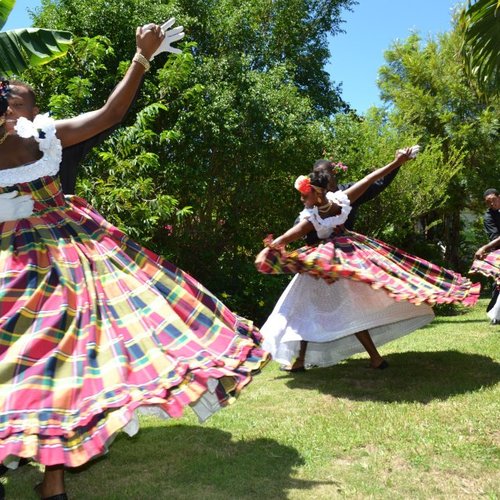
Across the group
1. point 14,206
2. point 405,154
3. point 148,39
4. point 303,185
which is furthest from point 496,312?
point 14,206

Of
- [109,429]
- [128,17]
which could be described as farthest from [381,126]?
[109,429]

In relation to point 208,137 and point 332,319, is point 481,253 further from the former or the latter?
point 208,137

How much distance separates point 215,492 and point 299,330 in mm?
2761

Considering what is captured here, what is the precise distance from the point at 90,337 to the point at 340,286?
3.50 metres

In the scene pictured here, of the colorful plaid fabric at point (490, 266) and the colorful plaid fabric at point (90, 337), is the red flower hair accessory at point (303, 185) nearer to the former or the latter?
the colorful plaid fabric at point (90, 337)

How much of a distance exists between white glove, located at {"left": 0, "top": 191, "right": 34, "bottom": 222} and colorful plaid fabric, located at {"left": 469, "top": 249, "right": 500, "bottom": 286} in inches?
242

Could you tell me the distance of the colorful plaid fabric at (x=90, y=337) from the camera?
2500mm

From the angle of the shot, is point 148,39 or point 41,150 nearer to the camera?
point 41,150

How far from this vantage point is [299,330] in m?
5.98

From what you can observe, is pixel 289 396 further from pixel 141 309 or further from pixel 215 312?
pixel 141 309

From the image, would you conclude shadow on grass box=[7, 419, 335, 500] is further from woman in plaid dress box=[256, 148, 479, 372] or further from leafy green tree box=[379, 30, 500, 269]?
leafy green tree box=[379, 30, 500, 269]

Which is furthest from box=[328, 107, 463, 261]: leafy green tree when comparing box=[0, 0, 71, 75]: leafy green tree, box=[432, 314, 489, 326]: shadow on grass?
box=[0, 0, 71, 75]: leafy green tree

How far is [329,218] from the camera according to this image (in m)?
5.95

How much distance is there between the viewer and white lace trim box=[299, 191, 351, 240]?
19.4 ft
